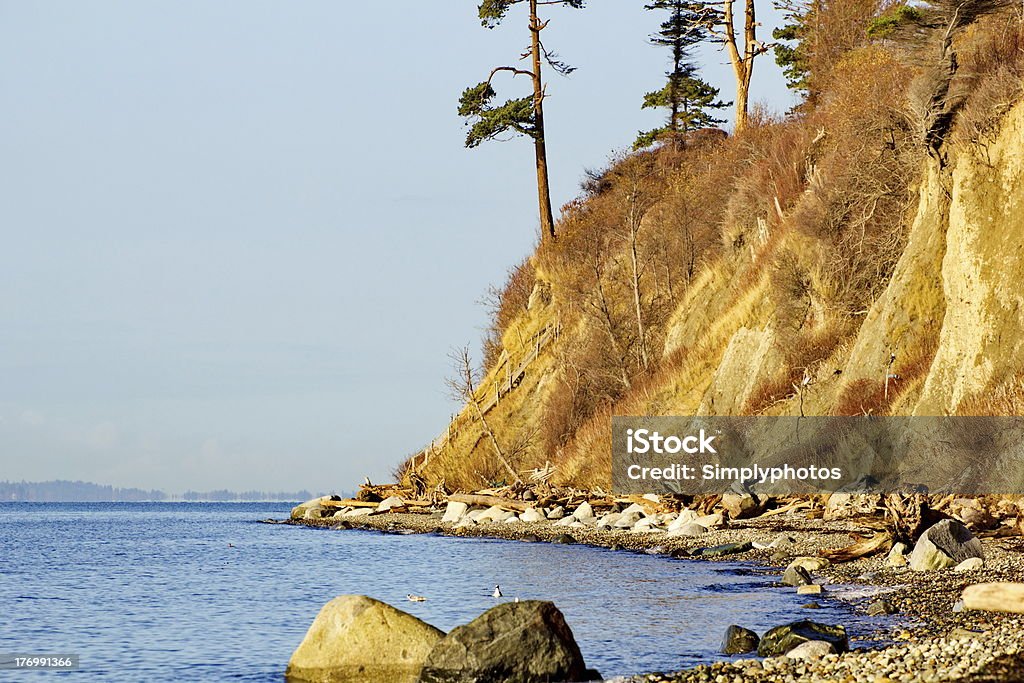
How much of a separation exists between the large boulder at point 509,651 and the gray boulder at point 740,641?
239 centimetres

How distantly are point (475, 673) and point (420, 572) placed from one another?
14194 mm

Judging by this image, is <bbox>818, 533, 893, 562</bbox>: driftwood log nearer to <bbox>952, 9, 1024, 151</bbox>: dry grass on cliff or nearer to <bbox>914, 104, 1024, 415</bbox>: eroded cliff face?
<bbox>914, 104, 1024, 415</bbox>: eroded cliff face

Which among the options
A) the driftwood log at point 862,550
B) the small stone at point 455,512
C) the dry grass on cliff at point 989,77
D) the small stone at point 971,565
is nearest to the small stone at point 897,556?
the driftwood log at point 862,550

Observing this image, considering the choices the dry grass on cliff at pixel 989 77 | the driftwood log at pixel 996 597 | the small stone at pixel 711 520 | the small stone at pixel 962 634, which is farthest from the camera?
the small stone at pixel 711 520

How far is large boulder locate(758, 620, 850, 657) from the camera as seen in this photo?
41.1ft

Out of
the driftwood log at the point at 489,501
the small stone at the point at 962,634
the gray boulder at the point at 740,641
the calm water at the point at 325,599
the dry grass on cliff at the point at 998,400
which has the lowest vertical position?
the calm water at the point at 325,599

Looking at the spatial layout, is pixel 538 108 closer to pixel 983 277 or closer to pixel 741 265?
pixel 741 265

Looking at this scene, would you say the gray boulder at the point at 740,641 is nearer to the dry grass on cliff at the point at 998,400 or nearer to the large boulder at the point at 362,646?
the large boulder at the point at 362,646

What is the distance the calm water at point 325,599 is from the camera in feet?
49.1

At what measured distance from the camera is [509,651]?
A: 11.8 metres

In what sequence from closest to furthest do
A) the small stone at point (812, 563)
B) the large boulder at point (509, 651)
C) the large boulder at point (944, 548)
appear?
the large boulder at point (509, 651) < the large boulder at point (944, 548) < the small stone at point (812, 563)

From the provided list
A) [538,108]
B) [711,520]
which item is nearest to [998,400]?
[711,520]

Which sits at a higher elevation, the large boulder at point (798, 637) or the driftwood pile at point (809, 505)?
the driftwood pile at point (809, 505)

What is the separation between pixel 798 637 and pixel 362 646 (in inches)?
193
